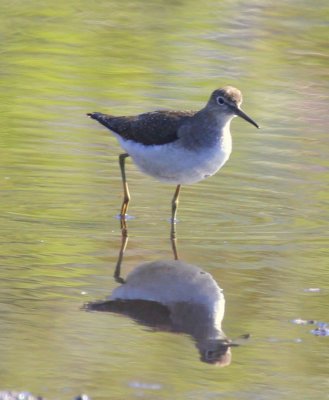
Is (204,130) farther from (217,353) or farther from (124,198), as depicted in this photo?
(217,353)

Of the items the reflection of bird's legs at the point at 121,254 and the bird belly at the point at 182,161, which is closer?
the reflection of bird's legs at the point at 121,254

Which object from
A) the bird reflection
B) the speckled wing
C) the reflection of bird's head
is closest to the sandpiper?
the speckled wing

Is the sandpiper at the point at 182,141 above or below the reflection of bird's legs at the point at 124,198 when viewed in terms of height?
above

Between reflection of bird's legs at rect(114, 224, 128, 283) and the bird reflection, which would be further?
reflection of bird's legs at rect(114, 224, 128, 283)

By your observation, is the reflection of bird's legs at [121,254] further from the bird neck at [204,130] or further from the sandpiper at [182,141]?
the bird neck at [204,130]

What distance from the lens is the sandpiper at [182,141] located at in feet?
31.1

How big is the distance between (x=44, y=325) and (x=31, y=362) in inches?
25.4

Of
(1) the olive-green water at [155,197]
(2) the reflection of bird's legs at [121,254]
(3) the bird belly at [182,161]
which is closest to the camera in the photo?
(1) the olive-green water at [155,197]

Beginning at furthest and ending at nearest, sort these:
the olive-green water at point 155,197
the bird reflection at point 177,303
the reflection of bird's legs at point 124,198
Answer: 1. the reflection of bird's legs at point 124,198
2. the bird reflection at point 177,303
3. the olive-green water at point 155,197

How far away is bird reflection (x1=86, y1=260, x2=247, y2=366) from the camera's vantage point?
7156 mm

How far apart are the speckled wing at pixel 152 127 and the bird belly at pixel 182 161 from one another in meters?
0.07

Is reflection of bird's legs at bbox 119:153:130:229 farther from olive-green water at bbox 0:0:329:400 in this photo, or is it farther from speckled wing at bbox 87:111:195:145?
speckled wing at bbox 87:111:195:145

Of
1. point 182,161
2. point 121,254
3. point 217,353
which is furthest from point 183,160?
point 217,353

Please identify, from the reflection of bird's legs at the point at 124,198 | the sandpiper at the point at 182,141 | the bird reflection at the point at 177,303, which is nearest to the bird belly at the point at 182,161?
the sandpiper at the point at 182,141
